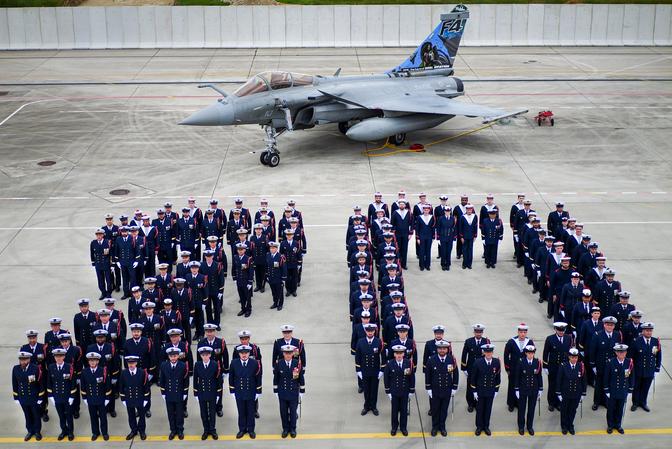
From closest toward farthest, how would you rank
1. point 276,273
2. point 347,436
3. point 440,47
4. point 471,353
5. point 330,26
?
point 347,436 → point 471,353 → point 276,273 → point 440,47 → point 330,26

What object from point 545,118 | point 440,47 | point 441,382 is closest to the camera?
point 441,382

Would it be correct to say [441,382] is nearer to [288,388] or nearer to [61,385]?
[288,388]

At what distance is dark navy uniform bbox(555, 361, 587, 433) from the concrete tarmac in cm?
23

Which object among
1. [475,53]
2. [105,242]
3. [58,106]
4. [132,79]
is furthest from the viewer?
[475,53]

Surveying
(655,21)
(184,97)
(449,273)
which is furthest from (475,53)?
(449,273)

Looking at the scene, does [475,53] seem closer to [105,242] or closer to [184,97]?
[184,97]

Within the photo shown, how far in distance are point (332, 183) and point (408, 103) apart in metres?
4.45

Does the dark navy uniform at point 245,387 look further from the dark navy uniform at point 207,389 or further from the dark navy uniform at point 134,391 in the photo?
the dark navy uniform at point 134,391

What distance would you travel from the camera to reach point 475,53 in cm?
4156

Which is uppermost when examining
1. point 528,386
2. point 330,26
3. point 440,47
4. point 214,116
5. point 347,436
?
point 440,47

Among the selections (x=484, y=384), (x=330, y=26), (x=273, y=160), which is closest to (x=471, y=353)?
(x=484, y=384)

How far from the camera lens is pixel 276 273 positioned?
15344mm

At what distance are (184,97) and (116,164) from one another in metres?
8.71

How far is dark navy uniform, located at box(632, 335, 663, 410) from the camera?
12.0 m
